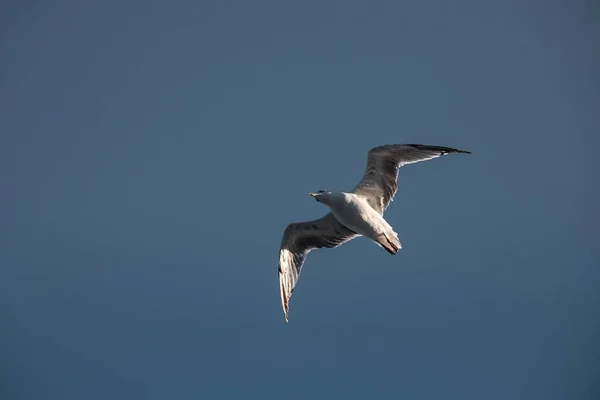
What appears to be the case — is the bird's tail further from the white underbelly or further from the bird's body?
the white underbelly

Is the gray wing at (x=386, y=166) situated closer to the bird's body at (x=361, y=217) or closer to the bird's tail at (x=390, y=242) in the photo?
the bird's body at (x=361, y=217)

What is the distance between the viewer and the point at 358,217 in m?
21.8

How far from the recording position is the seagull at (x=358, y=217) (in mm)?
21969

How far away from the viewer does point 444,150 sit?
2242 cm

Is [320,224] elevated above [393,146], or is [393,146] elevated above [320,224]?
[393,146]

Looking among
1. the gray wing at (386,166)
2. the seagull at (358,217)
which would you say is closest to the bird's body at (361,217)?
the seagull at (358,217)

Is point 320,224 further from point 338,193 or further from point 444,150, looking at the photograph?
point 444,150

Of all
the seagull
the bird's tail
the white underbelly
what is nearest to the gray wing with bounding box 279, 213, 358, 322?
the seagull

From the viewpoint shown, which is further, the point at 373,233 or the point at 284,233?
the point at 284,233

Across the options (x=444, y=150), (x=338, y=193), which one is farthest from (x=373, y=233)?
(x=444, y=150)

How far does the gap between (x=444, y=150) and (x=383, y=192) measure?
85.0 inches

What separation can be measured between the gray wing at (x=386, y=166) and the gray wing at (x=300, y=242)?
1365 millimetres

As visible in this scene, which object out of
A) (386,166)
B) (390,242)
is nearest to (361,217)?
(390,242)

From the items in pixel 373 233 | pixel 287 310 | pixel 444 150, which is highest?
pixel 444 150
